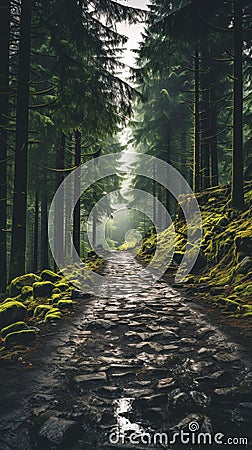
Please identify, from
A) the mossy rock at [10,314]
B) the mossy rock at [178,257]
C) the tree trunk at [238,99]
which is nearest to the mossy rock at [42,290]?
the mossy rock at [10,314]

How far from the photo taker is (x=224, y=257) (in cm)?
922

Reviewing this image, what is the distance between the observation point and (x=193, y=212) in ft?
46.5

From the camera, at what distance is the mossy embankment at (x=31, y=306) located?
501 cm

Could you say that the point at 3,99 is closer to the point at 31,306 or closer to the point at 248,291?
the point at 31,306

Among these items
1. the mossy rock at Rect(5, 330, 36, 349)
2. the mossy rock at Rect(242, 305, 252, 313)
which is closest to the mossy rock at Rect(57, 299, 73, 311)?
the mossy rock at Rect(5, 330, 36, 349)

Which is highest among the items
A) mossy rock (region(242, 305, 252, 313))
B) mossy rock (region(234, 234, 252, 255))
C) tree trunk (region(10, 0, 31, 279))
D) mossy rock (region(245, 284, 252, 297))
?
tree trunk (region(10, 0, 31, 279))

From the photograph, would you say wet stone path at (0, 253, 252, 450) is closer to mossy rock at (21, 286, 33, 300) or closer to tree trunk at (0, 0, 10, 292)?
mossy rock at (21, 286, 33, 300)

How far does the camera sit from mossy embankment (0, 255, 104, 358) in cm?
501

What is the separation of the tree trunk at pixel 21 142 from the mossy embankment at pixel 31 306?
0.80 metres

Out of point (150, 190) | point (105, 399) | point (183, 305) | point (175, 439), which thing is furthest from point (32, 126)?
point (150, 190)

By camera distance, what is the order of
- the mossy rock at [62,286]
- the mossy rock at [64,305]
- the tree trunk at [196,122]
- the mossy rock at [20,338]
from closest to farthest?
the mossy rock at [20,338], the mossy rock at [64,305], the mossy rock at [62,286], the tree trunk at [196,122]

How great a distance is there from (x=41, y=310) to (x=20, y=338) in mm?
1581

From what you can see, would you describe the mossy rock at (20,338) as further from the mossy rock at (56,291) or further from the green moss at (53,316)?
the mossy rock at (56,291)

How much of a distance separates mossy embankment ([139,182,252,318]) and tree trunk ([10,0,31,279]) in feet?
15.0
